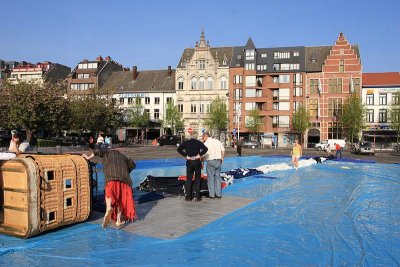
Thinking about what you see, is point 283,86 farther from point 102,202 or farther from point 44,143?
point 102,202

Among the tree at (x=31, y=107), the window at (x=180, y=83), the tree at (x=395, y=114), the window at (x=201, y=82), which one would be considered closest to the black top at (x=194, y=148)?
the tree at (x=31, y=107)

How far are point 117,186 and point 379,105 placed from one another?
6616 cm

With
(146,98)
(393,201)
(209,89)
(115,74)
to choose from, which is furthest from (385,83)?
(393,201)

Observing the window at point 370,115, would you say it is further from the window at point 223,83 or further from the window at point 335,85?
the window at point 223,83

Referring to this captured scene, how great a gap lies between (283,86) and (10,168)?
6601 cm

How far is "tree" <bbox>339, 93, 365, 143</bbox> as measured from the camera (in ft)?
198

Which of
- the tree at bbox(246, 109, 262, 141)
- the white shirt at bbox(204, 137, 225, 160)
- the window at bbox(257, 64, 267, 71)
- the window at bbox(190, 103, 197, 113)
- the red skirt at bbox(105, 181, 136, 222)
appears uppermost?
the window at bbox(257, 64, 267, 71)

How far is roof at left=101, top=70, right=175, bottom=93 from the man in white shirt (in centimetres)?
6419

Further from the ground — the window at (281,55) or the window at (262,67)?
the window at (281,55)

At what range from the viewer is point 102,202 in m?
9.47

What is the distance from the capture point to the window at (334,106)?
6712 cm

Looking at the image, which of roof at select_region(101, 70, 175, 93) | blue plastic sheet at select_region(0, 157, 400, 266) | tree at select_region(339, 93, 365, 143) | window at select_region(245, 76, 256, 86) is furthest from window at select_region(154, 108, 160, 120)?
blue plastic sheet at select_region(0, 157, 400, 266)

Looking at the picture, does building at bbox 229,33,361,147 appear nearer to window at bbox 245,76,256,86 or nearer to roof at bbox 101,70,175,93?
window at bbox 245,76,256,86

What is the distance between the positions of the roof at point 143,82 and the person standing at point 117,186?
67274mm
